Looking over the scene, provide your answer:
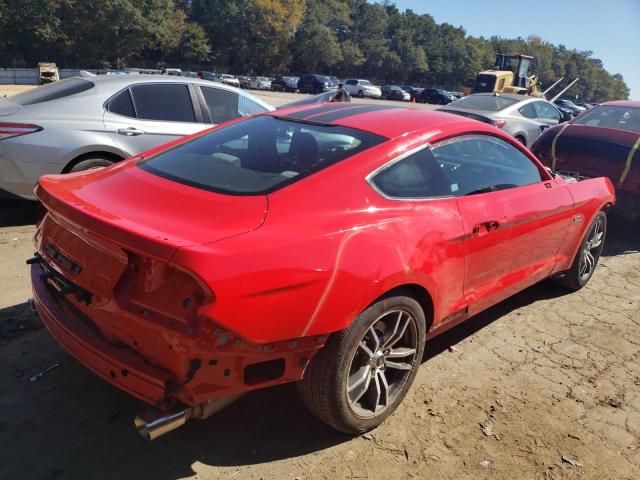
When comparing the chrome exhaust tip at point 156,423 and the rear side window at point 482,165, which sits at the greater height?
the rear side window at point 482,165

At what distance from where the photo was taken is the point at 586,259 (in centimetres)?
482

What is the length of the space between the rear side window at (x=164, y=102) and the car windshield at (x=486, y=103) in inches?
253

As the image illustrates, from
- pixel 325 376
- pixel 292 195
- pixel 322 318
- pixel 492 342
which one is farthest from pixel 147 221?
pixel 492 342

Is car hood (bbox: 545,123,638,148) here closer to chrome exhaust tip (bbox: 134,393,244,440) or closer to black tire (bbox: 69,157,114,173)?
black tire (bbox: 69,157,114,173)

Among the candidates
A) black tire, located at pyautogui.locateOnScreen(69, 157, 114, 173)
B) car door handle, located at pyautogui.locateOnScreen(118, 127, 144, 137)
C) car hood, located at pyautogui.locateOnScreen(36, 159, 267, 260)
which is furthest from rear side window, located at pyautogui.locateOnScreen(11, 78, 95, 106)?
car hood, located at pyautogui.locateOnScreen(36, 159, 267, 260)

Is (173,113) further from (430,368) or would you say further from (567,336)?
(567,336)

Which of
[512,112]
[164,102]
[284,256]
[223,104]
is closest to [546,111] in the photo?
[512,112]

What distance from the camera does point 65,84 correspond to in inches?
236

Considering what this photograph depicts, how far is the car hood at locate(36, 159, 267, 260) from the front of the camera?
220cm

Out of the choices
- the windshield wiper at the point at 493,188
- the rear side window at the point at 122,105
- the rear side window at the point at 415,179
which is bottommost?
the rear side window at the point at 122,105

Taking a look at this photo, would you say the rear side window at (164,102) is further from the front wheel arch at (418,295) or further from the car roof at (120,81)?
the front wheel arch at (418,295)

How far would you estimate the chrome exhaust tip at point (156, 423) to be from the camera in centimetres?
214

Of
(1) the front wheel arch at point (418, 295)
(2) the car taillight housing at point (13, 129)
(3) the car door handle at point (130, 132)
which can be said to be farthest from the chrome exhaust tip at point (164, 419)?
(3) the car door handle at point (130, 132)

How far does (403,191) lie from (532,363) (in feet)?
5.46
